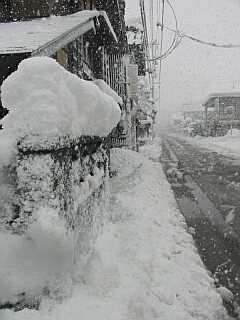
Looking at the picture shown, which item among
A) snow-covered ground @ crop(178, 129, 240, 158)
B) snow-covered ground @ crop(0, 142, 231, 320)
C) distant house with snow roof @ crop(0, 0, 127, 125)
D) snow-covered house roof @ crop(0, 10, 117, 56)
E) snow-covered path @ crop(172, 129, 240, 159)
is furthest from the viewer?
snow-covered ground @ crop(178, 129, 240, 158)

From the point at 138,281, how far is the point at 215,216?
434 cm

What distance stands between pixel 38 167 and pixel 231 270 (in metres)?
2.96

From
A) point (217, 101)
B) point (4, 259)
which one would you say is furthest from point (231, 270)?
point (217, 101)

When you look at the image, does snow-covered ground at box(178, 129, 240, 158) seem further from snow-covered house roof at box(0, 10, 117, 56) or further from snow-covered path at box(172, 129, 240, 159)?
snow-covered house roof at box(0, 10, 117, 56)

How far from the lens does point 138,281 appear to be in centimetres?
388

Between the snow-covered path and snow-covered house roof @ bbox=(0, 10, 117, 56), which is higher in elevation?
snow-covered house roof @ bbox=(0, 10, 117, 56)

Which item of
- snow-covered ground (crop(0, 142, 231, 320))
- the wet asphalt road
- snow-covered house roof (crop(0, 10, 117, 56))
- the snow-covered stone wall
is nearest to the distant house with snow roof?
snow-covered house roof (crop(0, 10, 117, 56))

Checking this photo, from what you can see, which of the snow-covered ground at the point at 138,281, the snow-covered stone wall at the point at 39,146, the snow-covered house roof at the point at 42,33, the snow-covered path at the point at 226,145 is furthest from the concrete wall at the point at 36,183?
the snow-covered path at the point at 226,145

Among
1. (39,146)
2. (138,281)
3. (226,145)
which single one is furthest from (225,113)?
(39,146)

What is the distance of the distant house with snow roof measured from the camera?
5.92m

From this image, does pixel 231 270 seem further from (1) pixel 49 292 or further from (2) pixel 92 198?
(1) pixel 49 292

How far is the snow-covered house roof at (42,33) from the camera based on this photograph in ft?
18.9

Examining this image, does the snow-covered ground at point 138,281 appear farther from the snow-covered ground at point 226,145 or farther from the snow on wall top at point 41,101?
the snow-covered ground at point 226,145

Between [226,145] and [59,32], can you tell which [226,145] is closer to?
[226,145]
